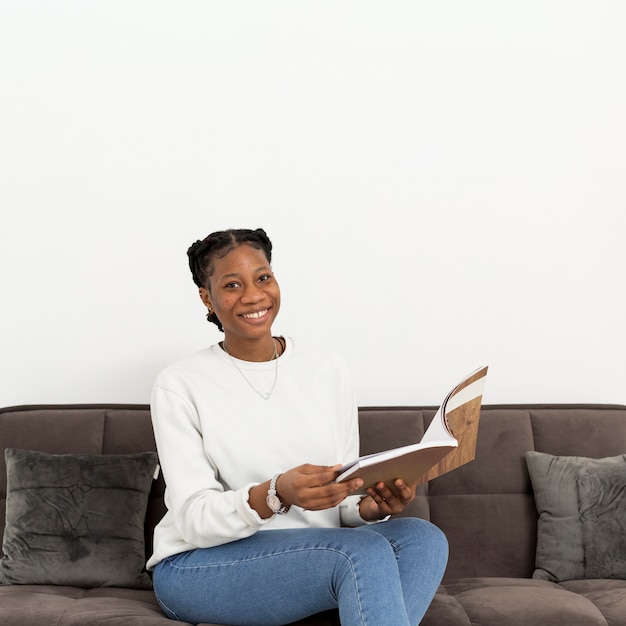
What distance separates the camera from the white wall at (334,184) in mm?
3113

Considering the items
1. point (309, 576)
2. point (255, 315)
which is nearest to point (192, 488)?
point (309, 576)

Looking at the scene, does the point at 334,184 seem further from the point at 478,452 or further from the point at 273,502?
the point at 273,502

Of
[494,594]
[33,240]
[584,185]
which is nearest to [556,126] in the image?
[584,185]

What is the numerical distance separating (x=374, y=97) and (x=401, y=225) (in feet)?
1.51

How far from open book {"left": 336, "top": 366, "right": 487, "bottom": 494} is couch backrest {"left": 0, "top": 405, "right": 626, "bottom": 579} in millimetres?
638

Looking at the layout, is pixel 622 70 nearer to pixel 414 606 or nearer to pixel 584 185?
pixel 584 185

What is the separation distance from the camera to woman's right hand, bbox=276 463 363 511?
1757 mm

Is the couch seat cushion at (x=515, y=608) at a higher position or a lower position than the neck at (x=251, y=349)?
lower

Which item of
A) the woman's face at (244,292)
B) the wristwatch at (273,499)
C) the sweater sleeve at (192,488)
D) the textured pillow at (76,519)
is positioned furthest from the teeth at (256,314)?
the textured pillow at (76,519)

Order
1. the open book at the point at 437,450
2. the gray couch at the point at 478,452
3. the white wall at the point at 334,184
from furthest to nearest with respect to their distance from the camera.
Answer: the white wall at the point at 334,184
the gray couch at the point at 478,452
the open book at the point at 437,450

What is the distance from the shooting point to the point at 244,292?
7.22ft

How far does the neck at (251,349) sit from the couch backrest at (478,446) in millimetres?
551

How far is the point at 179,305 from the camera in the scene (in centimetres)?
310

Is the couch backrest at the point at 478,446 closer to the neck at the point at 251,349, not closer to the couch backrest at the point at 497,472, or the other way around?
the couch backrest at the point at 497,472
